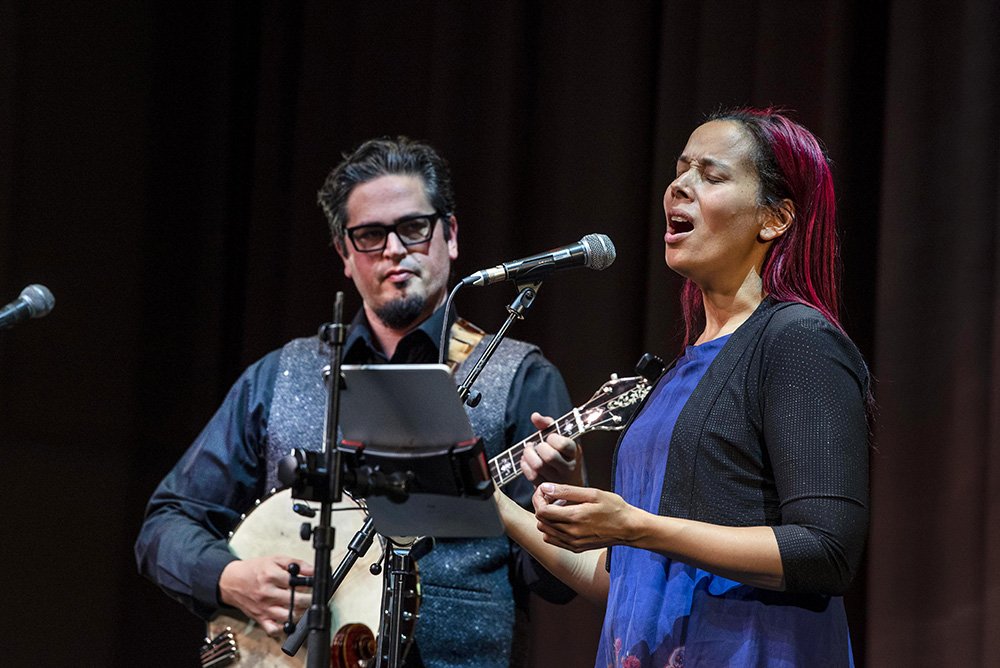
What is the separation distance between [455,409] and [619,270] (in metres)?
2.00

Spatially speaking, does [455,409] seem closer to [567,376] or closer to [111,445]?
[567,376]

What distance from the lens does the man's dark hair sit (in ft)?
10.5

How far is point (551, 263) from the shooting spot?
83.8 inches

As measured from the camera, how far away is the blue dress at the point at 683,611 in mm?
1764

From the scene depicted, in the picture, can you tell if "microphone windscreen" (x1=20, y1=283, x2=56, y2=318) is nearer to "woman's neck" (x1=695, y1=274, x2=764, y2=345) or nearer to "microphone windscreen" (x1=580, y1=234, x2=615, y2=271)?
"microphone windscreen" (x1=580, y1=234, x2=615, y2=271)

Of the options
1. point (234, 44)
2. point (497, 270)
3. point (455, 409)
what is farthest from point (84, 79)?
point (455, 409)

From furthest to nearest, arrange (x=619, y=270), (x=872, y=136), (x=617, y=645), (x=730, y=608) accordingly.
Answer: (x=619, y=270) → (x=872, y=136) → (x=617, y=645) → (x=730, y=608)

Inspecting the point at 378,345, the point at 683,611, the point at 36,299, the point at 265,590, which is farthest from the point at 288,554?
the point at 683,611

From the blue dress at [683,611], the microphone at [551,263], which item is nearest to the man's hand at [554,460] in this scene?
the blue dress at [683,611]

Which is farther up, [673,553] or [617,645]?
[673,553]

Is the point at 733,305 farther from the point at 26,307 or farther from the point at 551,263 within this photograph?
the point at 26,307

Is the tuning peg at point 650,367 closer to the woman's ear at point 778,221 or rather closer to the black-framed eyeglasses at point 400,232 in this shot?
the woman's ear at point 778,221

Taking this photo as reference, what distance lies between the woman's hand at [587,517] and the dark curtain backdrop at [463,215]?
1.41 m

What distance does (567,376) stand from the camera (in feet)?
12.3
